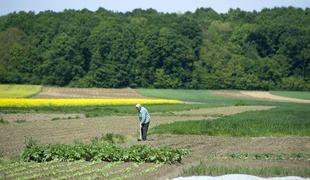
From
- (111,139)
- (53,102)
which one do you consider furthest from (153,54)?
(111,139)

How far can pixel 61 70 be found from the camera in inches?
3620

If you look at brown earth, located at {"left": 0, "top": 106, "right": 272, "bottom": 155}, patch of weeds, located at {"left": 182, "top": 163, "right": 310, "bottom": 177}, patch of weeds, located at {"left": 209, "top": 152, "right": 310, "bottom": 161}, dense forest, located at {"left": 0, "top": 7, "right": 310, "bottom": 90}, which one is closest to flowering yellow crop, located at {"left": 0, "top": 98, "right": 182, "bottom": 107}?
brown earth, located at {"left": 0, "top": 106, "right": 272, "bottom": 155}

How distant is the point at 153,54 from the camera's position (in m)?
97.8

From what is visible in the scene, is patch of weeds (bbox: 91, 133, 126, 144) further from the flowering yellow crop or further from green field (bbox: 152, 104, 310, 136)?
the flowering yellow crop

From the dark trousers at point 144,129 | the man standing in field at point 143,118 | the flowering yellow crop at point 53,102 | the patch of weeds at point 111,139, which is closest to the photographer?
the patch of weeds at point 111,139

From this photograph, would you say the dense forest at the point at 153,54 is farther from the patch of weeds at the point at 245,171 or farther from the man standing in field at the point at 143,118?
the patch of weeds at the point at 245,171

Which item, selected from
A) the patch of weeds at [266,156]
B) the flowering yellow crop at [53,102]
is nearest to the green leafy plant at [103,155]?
the patch of weeds at [266,156]

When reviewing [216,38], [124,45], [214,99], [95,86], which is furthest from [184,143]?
[216,38]

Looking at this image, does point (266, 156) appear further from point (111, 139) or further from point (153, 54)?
point (153, 54)

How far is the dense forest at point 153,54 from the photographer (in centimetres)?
9288

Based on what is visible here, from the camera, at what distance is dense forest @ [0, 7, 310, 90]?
9288cm

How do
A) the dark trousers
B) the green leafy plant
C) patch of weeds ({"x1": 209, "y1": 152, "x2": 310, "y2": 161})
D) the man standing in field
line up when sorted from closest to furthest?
the green leafy plant < patch of weeds ({"x1": 209, "y1": 152, "x2": 310, "y2": 161}) < the man standing in field < the dark trousers

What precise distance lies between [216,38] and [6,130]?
80.6 m

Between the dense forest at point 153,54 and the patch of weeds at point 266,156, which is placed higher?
the dense forest at point 153,54
